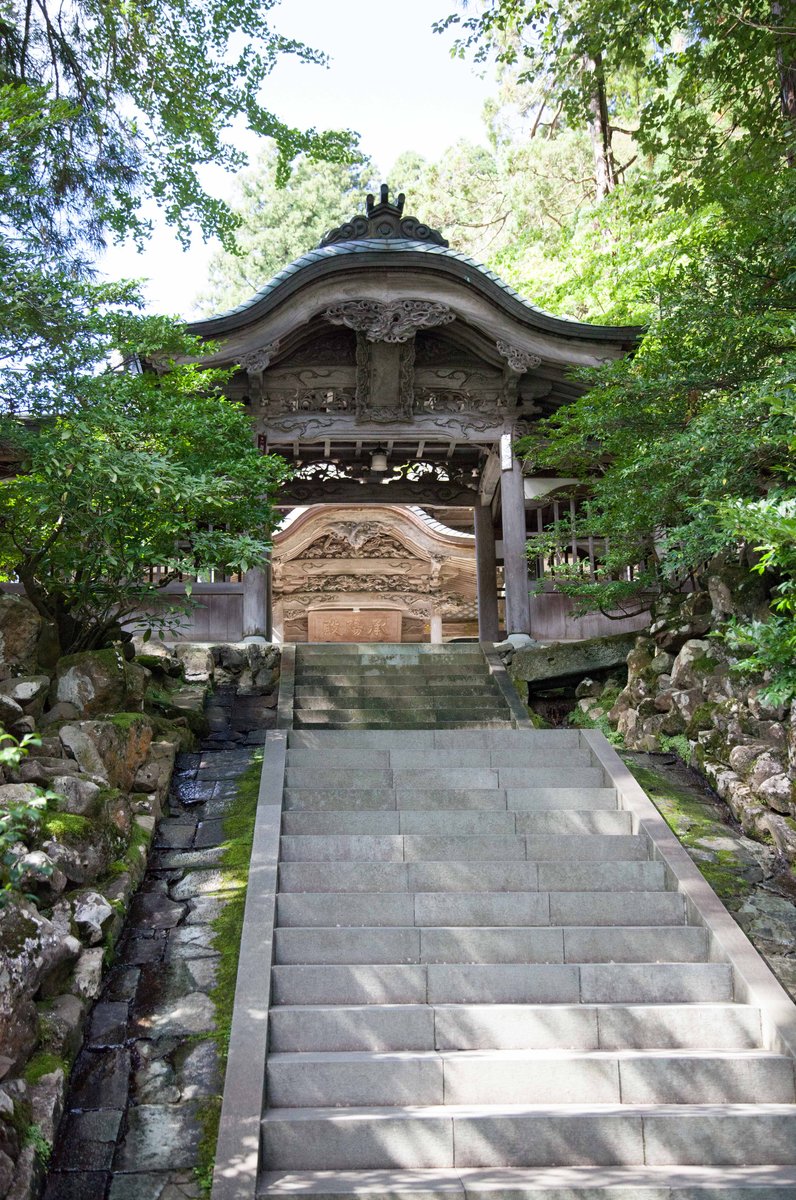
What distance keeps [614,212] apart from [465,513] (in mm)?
6208

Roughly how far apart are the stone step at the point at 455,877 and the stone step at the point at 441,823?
1.69 ft

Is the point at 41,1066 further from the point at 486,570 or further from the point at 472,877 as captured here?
the point at 486,570

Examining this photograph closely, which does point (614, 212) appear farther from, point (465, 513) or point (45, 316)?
point (45, 316)

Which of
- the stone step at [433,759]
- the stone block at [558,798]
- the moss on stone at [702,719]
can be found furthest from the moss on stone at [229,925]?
the moss on stone at [702,719]

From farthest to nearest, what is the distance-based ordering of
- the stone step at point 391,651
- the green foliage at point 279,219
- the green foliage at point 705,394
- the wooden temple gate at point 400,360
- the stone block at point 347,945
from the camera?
the green foliage at point 279,219
the wooden temple gate at point 400,360
the stone step at point 391,651
the green foliage at point 705,394
the stone block at point 347,945

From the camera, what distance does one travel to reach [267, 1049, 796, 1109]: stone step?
14.7 feet

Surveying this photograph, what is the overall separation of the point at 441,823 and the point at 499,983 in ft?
5.08

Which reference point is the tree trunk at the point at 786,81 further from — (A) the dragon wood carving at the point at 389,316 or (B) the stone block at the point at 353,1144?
(B) the stone block at the point at 353,1144

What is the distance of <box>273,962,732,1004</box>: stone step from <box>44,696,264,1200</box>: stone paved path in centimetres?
53

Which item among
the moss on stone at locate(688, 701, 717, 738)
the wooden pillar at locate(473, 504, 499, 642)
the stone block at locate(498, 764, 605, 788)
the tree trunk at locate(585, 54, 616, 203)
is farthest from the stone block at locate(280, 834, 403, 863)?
the tree trunk at locate(585, 54, 616, 203)

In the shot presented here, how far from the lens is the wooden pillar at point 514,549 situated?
11617 millimetres

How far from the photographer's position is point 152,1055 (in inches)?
182

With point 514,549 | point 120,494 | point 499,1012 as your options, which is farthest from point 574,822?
point 514,549

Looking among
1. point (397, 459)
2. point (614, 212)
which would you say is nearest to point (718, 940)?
point (397, 459)
